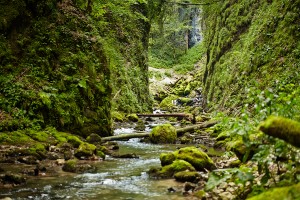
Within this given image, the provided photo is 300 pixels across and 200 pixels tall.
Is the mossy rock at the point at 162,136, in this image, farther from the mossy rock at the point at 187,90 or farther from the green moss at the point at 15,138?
the mossy rock at the point at 187,90

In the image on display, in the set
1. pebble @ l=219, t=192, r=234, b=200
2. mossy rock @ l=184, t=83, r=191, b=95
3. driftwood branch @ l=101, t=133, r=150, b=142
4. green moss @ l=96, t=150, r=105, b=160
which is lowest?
mossy rock @ l=184, t=83, r=191, b=95

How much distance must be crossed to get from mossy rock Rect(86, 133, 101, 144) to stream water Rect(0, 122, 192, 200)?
10.5 feet

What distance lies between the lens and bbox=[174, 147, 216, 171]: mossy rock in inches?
336

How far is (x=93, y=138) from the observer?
12.9 metres

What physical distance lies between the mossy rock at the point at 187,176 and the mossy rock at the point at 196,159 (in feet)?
3.02

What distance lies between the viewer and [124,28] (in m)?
29.3

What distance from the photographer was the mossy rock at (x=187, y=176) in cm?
750

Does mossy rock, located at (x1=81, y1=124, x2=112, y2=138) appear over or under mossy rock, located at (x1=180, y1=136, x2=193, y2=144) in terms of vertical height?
over

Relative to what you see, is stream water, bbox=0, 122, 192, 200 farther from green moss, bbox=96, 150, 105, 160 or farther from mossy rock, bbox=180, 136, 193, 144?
mossy rock, bbox=180, 136, 193, 144

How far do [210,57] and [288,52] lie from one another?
50.2 ft

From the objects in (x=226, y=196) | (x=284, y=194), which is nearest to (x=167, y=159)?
(x=226, y=196)

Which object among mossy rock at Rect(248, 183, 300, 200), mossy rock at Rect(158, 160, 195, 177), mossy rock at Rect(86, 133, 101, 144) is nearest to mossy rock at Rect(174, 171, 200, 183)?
mossy rock at Rect(158, 160, 195, 177)

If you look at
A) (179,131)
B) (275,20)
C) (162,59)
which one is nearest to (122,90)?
(179,131)

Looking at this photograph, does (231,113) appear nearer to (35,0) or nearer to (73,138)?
(73,138)
